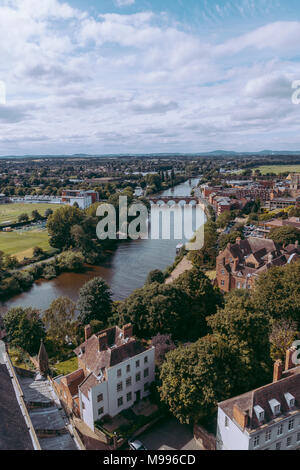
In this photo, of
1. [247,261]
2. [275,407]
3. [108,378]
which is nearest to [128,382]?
[108,378]

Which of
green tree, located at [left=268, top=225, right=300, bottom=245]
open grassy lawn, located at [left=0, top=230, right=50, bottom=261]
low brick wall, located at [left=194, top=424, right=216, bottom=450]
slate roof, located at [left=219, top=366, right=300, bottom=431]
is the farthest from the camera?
open grassy lawn, located at [left=0, top=230, right=50, bottom=261]

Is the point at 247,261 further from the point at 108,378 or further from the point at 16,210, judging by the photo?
the point at 16,210

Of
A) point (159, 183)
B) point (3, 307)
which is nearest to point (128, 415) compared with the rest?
point (3, 307)

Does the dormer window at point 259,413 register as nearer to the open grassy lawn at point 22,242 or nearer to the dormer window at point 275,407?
the dormer window at point 275,407

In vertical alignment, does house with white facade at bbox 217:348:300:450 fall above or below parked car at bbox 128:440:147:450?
above

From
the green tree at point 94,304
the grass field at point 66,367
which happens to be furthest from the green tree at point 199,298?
the grass field at point 66,367

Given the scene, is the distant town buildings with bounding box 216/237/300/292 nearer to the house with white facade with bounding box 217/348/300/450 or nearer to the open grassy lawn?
the house with white facade with bounding box 217/348/300/450

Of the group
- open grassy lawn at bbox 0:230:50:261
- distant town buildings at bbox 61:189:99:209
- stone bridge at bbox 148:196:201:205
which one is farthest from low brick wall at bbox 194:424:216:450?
stone bridge at bbox 148:196:201:205
